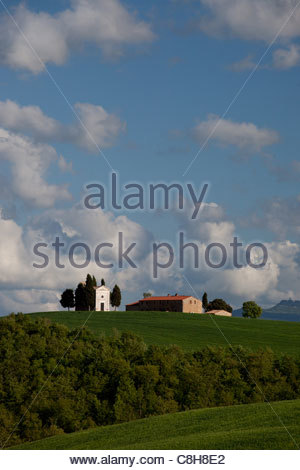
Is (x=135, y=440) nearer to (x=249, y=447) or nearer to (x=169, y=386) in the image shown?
(x=249, y=447)

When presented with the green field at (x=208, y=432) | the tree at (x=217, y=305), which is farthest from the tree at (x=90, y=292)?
the green field at (x=208, y=432)

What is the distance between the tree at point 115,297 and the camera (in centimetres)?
14269

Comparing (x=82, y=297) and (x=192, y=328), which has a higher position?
(x=82, y=297)

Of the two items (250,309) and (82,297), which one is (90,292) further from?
(250,309)

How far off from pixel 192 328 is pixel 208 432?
2805 inches

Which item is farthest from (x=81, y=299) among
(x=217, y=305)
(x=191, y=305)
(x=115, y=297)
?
(x=217, y=305)

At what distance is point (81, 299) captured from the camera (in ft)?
430

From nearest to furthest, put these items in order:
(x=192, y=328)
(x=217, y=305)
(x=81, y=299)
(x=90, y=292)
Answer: (x=192, y=328) < (x=90, y=292) < (x=81, y=299) < (x=217, y=305)

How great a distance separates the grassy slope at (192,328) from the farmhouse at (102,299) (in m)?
19.6

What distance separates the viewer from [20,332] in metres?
69.4

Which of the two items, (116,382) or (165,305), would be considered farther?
(165,305)

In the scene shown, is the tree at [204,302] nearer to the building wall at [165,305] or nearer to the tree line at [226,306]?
the tree line at [226,306]

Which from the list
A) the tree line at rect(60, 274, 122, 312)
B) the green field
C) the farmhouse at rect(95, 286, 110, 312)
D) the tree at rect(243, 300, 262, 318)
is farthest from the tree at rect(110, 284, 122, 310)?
the green field
